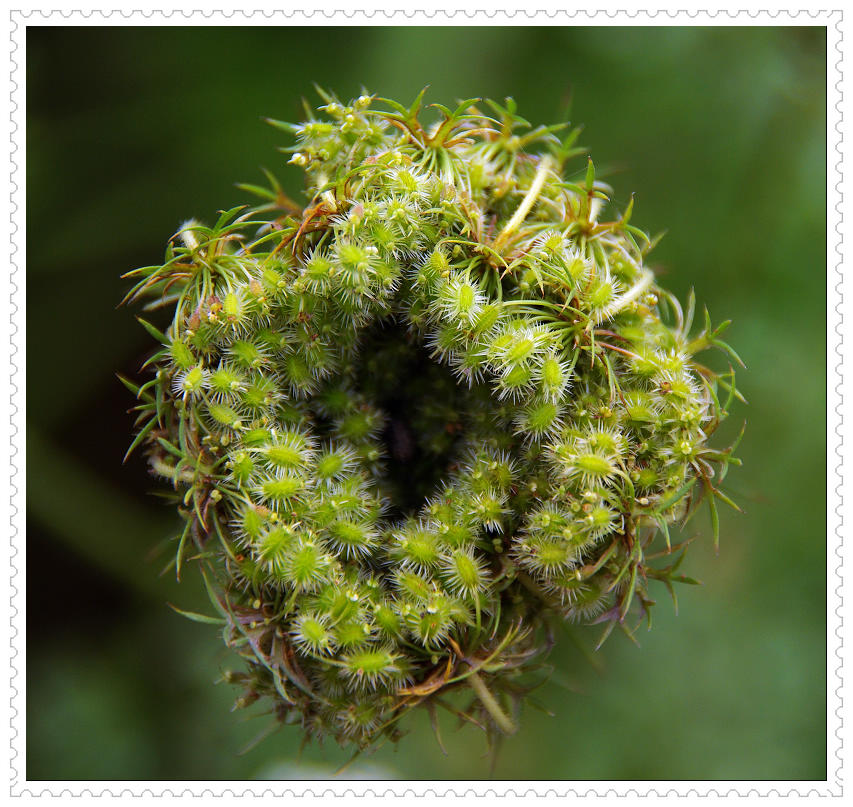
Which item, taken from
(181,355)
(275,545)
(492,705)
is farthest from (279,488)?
(492,705)

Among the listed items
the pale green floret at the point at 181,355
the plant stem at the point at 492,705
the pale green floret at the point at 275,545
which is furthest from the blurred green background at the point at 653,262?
the pale green floret at the point at 275,545

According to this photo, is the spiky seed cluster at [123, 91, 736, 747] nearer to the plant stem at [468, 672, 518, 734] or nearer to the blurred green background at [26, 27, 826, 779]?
the plant stem at [468, 672, 518, 734]

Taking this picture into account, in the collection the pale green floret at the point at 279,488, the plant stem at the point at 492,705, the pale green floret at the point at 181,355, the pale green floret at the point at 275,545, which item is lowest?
the plant stem at the point at 492,705

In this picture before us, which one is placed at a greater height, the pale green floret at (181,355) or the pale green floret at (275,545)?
the pale green floret at (181,355)

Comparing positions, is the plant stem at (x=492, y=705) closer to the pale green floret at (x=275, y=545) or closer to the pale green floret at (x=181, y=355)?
the pale green floret at (x=275, y=545)

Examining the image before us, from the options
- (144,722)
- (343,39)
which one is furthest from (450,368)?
(144,722)

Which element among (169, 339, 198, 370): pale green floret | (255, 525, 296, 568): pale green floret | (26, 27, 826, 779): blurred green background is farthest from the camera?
(26, 27, 826, 779): blurred green background

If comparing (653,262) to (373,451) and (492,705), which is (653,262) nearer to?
(373,451)

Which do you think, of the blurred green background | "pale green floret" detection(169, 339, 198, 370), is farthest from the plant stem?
the blurred green background
